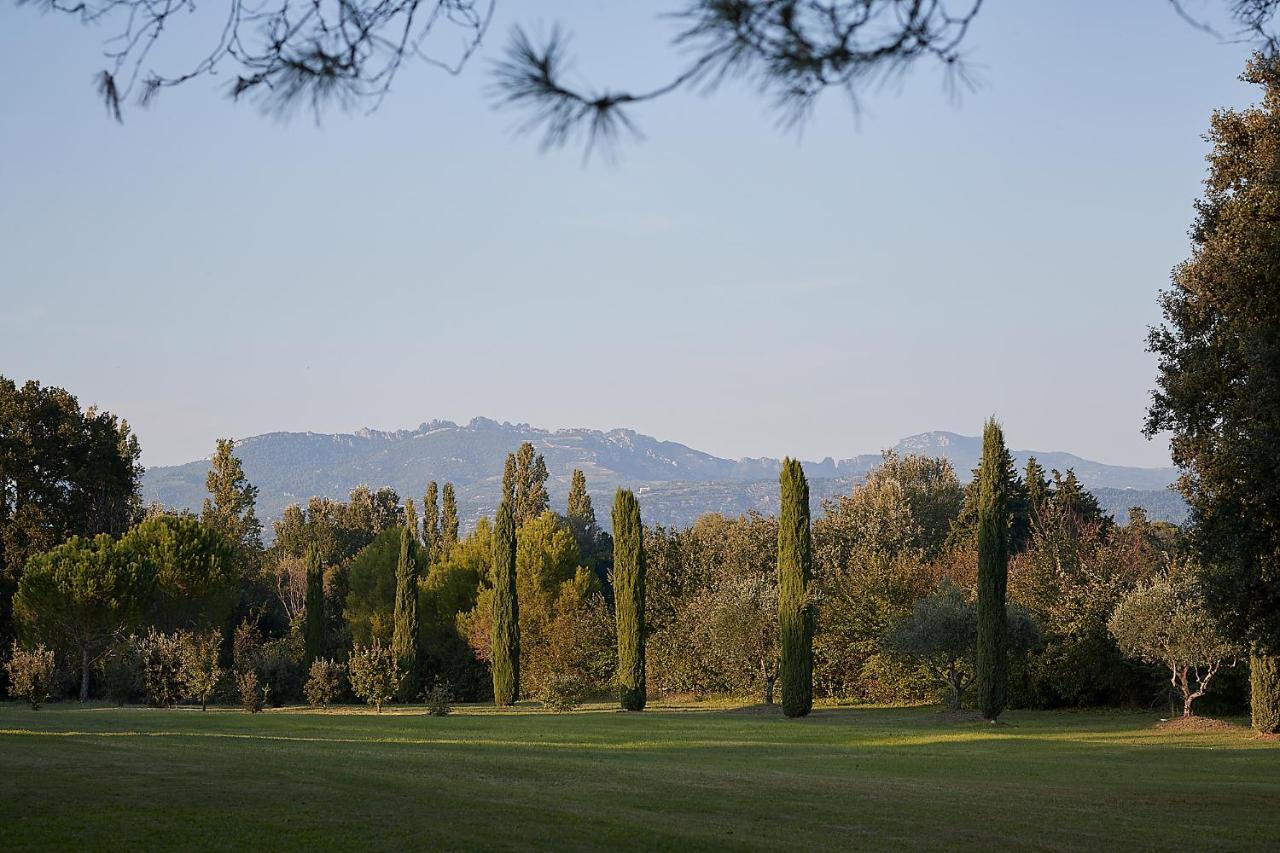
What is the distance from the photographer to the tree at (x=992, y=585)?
32.6 metres

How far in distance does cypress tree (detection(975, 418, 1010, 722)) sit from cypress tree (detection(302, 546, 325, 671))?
25.6m

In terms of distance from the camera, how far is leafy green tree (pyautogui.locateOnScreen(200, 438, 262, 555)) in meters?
63.7

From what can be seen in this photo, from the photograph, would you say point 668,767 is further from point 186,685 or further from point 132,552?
point 132,552

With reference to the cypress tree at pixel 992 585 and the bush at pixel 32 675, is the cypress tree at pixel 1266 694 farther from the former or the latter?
the bush at pixel 32 675

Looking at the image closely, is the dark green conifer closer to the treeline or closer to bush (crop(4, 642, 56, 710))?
the treeline

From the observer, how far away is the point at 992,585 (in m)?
32.7

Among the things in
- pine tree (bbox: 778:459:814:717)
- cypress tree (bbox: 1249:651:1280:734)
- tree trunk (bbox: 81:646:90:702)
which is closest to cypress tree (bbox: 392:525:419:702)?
tree trunk (bbox: 81:646:90:702)

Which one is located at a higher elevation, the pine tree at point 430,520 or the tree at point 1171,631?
the pine tree at point 430,520

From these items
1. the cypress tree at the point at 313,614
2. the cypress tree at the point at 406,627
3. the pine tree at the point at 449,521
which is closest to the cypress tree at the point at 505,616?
the cypress tree at the point at 406,627

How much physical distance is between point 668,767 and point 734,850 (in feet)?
25.1

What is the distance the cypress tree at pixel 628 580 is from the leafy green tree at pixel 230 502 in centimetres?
2833

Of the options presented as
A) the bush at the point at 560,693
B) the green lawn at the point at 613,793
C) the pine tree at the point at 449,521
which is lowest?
the bush at the point at 560,693

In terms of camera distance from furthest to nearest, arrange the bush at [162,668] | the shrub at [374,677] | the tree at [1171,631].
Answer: the shrub at [374,677], the bush at [162,668], the tree at [1171,631]

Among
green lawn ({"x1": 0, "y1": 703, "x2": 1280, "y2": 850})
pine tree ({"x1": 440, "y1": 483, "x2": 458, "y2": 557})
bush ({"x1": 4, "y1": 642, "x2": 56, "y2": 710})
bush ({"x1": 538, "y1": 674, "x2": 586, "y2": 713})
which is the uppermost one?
pine tree ({"x1": 440, "y1": 483, "x2": 458, "y2": 557})
